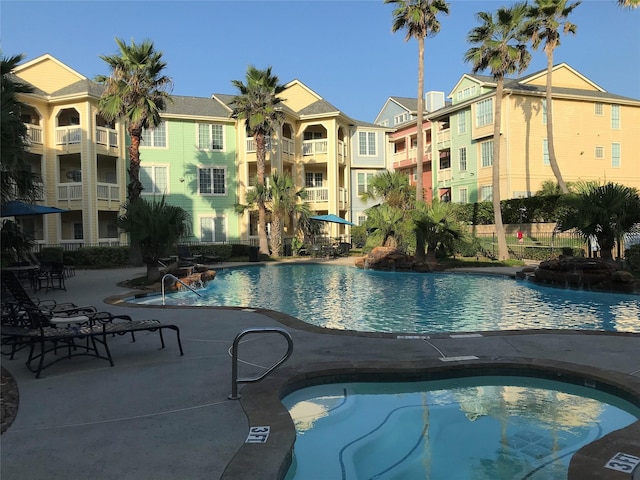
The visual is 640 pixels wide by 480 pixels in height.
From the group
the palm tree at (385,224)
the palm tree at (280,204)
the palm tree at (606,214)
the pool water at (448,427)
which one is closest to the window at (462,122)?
the palm tree at (280,204)

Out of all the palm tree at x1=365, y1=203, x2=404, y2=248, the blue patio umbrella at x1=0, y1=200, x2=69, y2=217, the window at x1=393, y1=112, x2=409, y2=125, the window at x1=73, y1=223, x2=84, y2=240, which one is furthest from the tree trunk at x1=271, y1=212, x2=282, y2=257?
the window at x1=393, y1=112, x2=409, y2=125

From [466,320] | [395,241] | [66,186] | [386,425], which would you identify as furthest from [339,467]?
[66,186]

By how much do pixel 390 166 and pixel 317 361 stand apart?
38955 millimetres

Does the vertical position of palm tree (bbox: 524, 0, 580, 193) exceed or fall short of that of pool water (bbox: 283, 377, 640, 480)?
it exceeds it

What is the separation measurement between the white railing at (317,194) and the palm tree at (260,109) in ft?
22.1

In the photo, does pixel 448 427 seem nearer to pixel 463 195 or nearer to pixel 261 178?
pixel 261 178

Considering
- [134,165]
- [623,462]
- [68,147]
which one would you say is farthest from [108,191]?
[623,462]

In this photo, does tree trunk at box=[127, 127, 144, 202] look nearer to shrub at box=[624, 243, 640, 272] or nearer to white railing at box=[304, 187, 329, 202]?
white railing at box=[304, 187, 329, 202]

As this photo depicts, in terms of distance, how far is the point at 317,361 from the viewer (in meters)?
6.32

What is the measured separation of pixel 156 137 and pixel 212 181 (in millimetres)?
4626

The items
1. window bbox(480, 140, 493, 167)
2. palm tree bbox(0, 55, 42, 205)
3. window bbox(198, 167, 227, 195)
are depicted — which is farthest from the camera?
window bbox(480, 140, 493, 167)

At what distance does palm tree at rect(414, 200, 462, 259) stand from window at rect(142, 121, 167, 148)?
18471 mm

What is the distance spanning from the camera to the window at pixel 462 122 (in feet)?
120

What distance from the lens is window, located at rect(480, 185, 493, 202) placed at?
34219mm
